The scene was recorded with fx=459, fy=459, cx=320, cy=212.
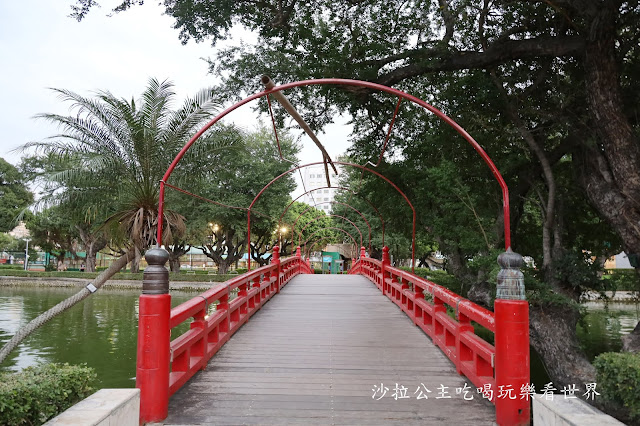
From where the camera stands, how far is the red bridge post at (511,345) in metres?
3.45

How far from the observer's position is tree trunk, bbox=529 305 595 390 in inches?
394

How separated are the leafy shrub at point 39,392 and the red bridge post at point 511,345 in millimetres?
3478

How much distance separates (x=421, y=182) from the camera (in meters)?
13.4

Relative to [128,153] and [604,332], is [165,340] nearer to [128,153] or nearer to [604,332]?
[128,153]

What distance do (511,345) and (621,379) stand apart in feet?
4.99

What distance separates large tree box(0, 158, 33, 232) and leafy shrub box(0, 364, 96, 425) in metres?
38.5

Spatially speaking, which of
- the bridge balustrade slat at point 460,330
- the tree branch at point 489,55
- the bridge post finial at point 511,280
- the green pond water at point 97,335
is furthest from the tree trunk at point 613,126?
the bridge post finial at point 511,280

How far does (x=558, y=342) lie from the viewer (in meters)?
10.2

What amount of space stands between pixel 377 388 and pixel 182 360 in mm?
1915

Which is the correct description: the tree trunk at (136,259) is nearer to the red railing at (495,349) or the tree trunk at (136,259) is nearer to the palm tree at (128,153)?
the palm tree at (128,153)

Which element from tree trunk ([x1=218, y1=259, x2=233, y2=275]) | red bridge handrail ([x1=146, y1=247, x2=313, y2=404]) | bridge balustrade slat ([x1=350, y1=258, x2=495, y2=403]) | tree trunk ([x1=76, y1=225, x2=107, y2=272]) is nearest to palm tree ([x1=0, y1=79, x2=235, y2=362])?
red bridge handrail ([x1=146, y1=247, x2=313, y2=404])

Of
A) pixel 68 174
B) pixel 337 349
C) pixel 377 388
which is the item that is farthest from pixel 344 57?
pixel 377 388

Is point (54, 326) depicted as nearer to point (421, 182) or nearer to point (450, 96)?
point (421, 182)

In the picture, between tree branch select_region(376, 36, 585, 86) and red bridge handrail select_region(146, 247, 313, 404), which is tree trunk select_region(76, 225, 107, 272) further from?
red bridge handrail select_region(146, 247, 313, 404)
